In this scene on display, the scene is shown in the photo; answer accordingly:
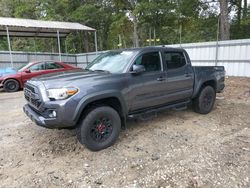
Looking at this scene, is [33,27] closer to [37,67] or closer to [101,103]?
[37,67]

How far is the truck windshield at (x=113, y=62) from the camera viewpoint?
454 centimetres

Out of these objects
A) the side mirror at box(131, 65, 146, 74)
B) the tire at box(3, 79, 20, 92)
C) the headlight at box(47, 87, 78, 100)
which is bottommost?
the tire at box(3, 79, 20, 92)

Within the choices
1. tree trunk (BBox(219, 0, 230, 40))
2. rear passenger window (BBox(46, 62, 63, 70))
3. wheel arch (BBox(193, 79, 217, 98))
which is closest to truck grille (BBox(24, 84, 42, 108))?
wheel arch (BBox(193, 79, 217, 98))

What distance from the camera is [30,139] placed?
4.66 metres

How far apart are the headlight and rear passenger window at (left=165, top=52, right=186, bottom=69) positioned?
238cm

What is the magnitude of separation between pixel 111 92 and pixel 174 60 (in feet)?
6.77

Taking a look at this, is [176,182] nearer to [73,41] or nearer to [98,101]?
[98,101]

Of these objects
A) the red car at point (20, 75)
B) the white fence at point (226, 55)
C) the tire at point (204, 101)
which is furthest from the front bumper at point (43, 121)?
the white fence at point (226, 55)

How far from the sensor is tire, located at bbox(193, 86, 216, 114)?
19.5ft

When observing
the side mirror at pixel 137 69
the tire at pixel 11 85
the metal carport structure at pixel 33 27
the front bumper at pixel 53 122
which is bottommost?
the tire at pixel 11 85

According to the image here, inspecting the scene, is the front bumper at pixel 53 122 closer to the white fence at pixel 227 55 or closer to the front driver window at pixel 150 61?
the front driver window at pixel 150 61

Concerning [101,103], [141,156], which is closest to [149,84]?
[101,103]

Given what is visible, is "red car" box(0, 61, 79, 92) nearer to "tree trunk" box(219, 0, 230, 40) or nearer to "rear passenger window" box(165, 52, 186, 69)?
"rear passenger window" box(165, 52, 186, 69)

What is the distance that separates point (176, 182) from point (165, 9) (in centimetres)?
2064
